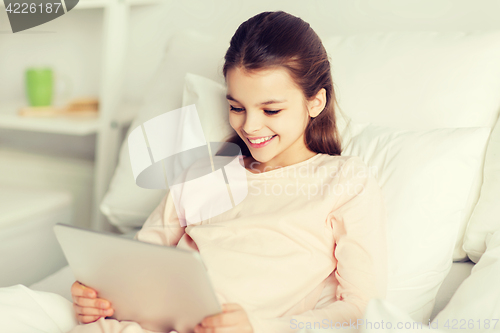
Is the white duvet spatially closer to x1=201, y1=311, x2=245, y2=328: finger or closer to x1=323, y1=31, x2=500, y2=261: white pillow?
x1=201, y1=311, x2=245, y2=328: finger

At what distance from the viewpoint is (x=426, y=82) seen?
34.9 inches

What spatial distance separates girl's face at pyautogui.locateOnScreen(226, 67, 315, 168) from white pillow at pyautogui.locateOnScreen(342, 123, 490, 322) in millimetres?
180

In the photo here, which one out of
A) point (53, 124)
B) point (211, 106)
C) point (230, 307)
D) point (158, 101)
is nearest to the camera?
point (230, 307)

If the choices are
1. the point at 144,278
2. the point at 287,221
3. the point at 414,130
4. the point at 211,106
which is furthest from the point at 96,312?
the point at 414,130

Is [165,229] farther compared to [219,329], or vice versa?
[165,229]

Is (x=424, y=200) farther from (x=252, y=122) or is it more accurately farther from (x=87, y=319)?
(x=87, y=319)

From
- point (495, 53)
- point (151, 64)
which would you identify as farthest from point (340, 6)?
point (151, 64)

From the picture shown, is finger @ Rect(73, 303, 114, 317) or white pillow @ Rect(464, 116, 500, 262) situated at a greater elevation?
white pillow @ Rect(464, 116, 500, 262)

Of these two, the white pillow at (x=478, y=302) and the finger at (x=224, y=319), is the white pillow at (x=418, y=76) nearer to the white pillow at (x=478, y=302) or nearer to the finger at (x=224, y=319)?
the white pillow at (x=478, y=302)

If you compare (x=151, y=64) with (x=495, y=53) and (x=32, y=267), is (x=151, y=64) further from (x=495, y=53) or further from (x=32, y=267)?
(x=495, y=53)

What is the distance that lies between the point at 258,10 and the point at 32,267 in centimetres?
99

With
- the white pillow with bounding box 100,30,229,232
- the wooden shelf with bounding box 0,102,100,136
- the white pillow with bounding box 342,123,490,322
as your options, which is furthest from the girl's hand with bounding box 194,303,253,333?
the wooden shelf with bounding box 0,102,100,136

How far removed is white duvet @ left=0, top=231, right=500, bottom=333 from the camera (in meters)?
0.52

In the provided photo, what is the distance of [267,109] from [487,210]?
477 mm
